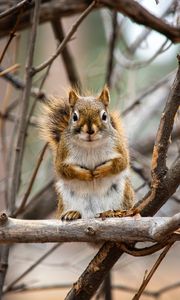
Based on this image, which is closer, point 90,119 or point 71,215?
point 71,215

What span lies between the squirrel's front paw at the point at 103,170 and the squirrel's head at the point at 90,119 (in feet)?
0.28

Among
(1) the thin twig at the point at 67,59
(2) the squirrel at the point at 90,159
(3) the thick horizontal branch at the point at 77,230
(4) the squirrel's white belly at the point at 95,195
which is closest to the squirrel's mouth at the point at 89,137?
(2) the squirrel at the point at 90,159

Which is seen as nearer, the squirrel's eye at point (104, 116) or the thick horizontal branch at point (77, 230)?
the thick horizontal branch at point (77, 230)

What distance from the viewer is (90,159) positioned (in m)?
2.03

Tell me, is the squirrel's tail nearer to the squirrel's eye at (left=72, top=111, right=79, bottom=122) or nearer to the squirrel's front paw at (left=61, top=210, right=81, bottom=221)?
the squirrel's eye at (left=72, top=111, right=79, bottom=122)

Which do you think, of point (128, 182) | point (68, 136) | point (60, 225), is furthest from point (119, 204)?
point (60, 225)

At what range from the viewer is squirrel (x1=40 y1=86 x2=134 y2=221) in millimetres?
1957

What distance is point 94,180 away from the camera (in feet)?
6.42

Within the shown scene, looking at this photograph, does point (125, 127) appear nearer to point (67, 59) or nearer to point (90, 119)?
point (67, 59)

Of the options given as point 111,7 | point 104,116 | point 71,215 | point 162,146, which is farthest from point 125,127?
point 162,146

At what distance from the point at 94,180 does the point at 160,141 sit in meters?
0.43

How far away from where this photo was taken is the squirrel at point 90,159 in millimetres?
1957

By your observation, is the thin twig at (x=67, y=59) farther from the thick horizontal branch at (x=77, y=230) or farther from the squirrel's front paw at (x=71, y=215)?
the thick horizontal branch at (x=77, y=230)

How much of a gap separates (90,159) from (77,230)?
0.48 metres
